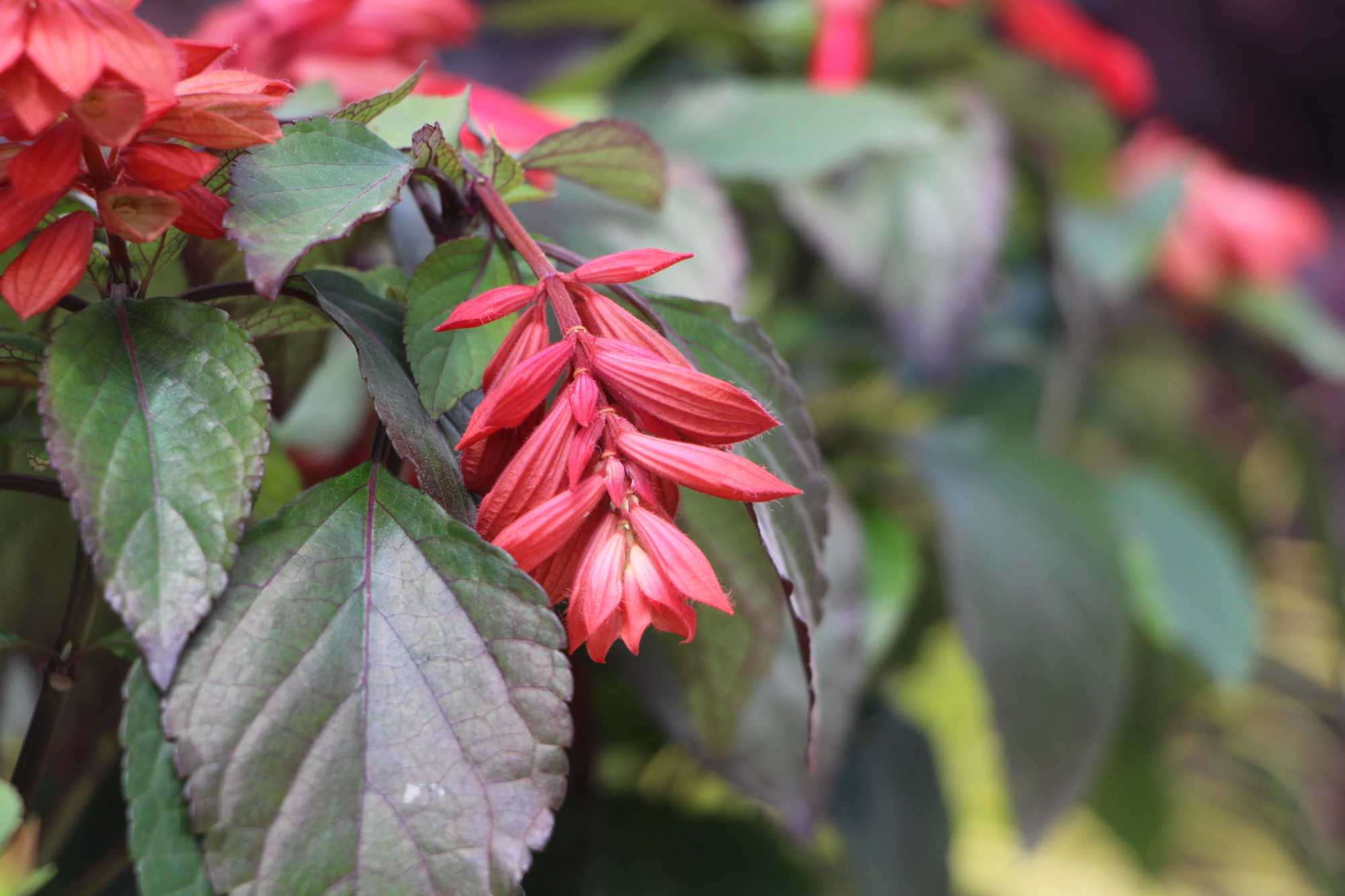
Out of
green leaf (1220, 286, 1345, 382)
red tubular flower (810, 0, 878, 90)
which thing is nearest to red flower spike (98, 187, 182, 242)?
red tubular flower (810, 0, 878, 90)

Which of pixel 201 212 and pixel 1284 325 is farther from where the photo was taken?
pixel 1284 325

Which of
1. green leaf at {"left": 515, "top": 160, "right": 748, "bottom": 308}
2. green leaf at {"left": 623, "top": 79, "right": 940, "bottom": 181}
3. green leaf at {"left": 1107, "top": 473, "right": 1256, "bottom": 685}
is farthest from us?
green leaf at {"left": 1107, "top": 473, "right": 1256, "bottom": 685}

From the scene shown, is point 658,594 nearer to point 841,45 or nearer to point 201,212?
point 201,212

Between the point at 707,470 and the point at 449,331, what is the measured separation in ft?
0.24

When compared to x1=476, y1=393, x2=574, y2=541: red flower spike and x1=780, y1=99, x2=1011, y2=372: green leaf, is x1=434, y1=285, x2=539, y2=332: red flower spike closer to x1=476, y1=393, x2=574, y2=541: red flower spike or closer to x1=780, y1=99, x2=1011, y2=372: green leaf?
x1=476, y1=393, x2=574, y2=541: red flower spike

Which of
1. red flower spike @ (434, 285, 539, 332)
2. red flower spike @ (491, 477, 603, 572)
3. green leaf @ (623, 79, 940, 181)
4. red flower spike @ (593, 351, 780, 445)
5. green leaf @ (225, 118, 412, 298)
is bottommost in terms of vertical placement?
green leaf @ (623, 79, 940, 181)

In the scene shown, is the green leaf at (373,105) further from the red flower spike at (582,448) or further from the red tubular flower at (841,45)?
the red tubular flower at (841,45)

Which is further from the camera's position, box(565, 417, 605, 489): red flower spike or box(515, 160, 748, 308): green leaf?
box(515, 160, 748, 308): green leaf

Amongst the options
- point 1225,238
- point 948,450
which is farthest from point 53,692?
point 1225,238

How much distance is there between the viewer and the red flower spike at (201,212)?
0.21 meters

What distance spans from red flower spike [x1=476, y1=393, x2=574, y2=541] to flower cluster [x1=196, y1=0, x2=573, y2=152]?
0.21 meters

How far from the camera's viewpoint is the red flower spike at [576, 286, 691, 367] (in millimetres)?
208

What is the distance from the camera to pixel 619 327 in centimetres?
21

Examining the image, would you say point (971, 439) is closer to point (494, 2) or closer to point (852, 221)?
point (852, 221)
